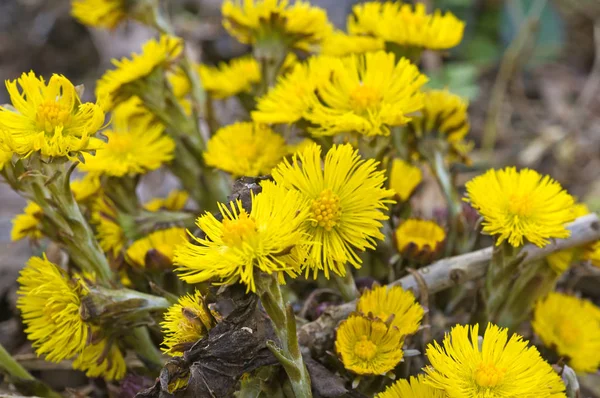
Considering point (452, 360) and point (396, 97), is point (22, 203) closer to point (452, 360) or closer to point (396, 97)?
point (396, 97)

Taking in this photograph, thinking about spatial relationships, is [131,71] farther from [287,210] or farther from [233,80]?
[287,210]

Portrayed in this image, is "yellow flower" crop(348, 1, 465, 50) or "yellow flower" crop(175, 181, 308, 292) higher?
"yellow flower" crop(348, 1, 465, 50)


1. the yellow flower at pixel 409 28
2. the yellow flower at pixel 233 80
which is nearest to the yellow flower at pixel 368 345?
the yellow flower at pixel 409 28

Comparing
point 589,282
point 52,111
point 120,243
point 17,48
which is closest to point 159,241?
point 120,243

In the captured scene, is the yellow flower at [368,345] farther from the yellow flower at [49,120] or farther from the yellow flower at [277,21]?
the yellow flower at [277,21]

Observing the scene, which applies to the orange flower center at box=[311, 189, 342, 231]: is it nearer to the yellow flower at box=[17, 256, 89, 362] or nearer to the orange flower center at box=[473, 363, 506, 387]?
the orange flower center at box=[473, 363, 506, 387]

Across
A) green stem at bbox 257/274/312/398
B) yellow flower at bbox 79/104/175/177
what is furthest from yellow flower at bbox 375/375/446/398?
yellow flower at bbox 79/104/175/177
